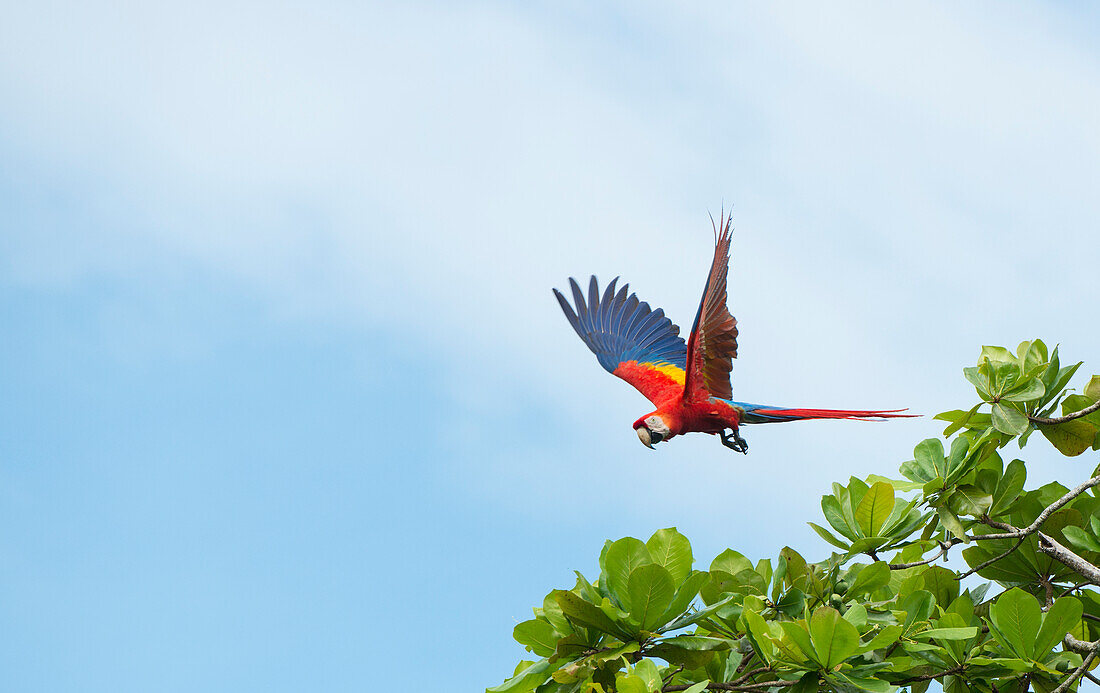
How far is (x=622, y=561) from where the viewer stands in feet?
7.58

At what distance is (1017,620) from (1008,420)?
0.73 meters

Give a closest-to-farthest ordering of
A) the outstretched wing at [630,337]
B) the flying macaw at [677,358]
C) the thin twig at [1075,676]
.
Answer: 1. the thin twig at [1075,676]
2. the flying macaw at [677,358]
3. the outstretched wing at [630,337]

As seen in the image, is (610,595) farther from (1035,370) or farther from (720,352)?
(720,352)

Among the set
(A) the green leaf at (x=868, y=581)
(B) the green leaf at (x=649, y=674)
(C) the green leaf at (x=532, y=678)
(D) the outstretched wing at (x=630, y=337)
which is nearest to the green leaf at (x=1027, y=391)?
(A) the green leaf at (x=868, y=581)

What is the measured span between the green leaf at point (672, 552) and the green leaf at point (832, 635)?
0.34 m

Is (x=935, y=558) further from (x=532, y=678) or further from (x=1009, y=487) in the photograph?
(x=532, y=678)

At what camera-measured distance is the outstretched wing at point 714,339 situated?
381cm

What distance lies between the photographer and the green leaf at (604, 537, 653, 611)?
230cm

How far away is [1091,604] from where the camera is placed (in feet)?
9.62

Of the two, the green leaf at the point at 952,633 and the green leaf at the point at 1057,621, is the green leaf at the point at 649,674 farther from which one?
the green leaf at the point at 1057,621

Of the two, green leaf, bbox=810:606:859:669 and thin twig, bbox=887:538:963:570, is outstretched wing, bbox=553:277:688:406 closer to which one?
thin twig, bbox=887:538:963:570

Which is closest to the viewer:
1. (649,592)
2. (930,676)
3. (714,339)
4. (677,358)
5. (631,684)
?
(631,684)

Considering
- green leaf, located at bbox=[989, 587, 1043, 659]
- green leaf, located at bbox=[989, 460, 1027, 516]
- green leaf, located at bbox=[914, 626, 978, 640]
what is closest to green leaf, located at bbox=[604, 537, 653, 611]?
green leaf, located at bbox=[914, 626, 978, 640]

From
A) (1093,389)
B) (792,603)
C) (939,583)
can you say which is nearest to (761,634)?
(792,603)
